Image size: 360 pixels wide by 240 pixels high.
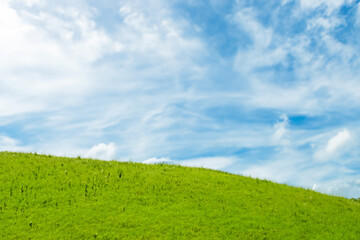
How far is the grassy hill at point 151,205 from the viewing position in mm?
15773

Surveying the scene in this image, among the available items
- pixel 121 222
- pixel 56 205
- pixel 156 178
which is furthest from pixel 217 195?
pixel 56 205

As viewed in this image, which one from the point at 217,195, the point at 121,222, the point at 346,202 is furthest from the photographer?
the point at 346,202

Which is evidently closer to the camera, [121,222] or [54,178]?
[121,222]

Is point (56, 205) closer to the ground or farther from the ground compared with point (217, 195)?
closer to the ground

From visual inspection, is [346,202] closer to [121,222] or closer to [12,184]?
[121,222]

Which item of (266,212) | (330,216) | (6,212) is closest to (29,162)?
(6,212)

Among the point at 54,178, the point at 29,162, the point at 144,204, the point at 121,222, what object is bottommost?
the point at 121,222

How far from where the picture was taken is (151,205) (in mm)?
18234

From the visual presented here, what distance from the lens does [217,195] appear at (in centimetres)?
2030

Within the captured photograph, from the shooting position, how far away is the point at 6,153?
85.6 ft

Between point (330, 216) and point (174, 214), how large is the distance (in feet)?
35.8

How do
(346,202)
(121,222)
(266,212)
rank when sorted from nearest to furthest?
(121,222), (266,212), (346,202)

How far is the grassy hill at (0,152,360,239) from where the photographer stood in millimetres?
15773

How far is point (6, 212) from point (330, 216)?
1997cm
